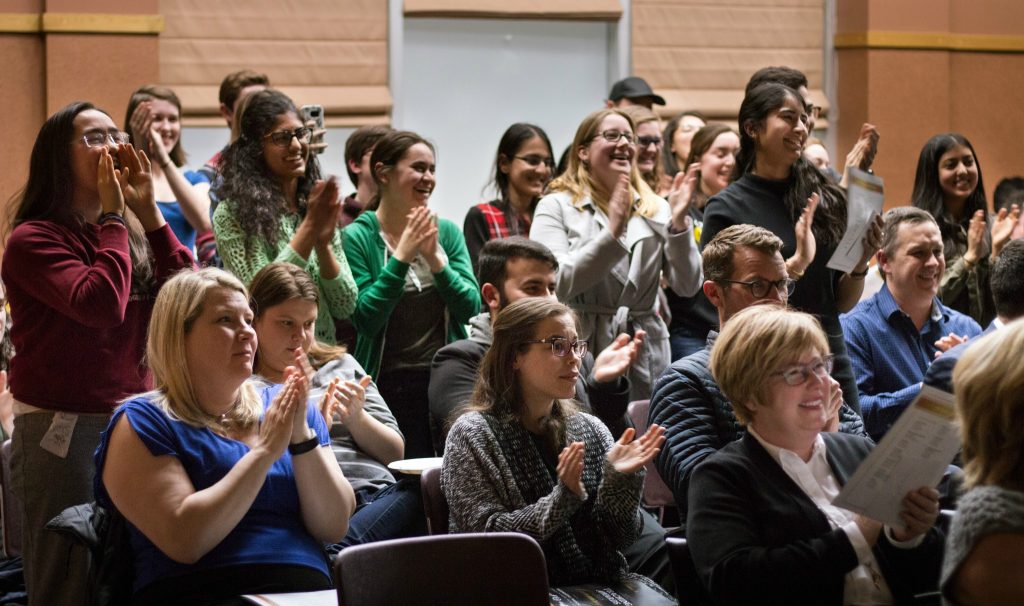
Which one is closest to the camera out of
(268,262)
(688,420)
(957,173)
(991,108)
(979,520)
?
(979,520)

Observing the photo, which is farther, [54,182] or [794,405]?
[54,182]

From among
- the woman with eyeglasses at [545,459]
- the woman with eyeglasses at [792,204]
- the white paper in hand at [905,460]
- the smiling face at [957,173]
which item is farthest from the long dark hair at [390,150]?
the white paper in hand at [905,460]

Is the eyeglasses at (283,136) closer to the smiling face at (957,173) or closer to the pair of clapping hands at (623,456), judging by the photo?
the pair of clapping hands at (623,456)

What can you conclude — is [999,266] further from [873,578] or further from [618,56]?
[618,56]

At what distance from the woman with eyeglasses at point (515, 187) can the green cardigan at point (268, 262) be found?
889 mm

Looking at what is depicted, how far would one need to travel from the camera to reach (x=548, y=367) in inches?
112

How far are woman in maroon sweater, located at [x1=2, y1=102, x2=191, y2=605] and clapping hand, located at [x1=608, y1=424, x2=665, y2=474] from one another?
1.23 meters

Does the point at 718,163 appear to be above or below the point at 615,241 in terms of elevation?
above

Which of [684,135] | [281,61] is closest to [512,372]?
[684,135]

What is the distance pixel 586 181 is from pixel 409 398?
3.24 ft

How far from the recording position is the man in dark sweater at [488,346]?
10.7ft

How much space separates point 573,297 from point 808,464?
1705 millimetres

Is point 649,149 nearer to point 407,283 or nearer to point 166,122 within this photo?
point 407,283

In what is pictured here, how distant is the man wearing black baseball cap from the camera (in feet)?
19.5
